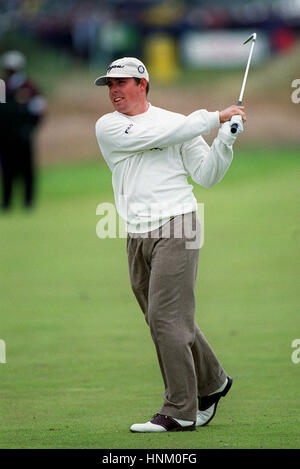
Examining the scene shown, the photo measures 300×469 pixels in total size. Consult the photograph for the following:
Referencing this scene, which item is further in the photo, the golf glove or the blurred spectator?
the blurred spectator

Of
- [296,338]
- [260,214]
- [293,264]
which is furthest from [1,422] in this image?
[260,214]

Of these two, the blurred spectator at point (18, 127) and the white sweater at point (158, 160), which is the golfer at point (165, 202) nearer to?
the white sweater at point (158, 160)

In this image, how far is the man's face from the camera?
261 inches

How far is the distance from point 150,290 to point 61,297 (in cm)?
615

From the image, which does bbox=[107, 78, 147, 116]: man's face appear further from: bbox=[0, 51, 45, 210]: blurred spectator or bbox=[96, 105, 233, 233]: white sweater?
bbox=[0, 51, 45, 210]: blurred spectator

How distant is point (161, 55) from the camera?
50.6 metres

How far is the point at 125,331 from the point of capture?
34.3 ft

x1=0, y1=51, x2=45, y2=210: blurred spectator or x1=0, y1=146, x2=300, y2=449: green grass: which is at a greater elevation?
x1=0, y1=51, x2=45, y2=210: blurred spectator

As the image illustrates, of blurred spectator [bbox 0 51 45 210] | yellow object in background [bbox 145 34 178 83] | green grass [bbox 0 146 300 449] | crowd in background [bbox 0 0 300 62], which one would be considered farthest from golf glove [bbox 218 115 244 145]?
crowd in background [bbox 0 0 300 62]

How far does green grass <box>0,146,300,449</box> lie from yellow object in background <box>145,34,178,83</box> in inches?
1139

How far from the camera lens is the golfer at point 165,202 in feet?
21.2

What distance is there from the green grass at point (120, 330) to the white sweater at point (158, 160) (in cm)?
126

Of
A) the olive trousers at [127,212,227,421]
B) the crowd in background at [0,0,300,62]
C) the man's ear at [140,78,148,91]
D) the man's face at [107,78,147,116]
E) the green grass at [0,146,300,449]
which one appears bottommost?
the green grass at [0,146,300,449]

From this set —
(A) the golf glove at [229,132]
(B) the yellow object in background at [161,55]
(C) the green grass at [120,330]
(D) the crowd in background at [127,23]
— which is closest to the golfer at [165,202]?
(A) the golf glove at [229,132]
